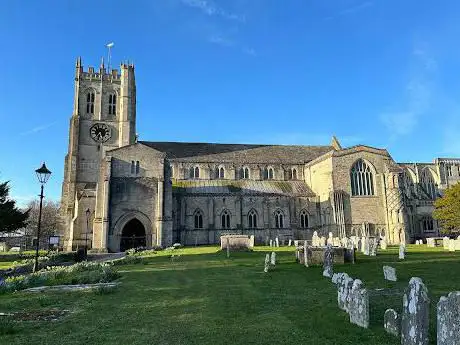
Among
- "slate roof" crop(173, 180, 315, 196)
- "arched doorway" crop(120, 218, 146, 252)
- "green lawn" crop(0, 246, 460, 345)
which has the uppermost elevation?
"slate roof" crop(173, 180, 315, 196)

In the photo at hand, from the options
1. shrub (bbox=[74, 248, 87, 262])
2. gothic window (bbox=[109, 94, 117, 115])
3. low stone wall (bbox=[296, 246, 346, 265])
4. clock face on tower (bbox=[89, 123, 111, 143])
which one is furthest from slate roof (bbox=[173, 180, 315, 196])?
low stone wall (bbox=[296, 246, 346, 265])

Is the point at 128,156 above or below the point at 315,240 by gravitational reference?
above

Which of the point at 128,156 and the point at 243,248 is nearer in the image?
the point at 243,248

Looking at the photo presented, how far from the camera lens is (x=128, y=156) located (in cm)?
4344

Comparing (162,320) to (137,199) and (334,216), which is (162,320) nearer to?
(137,199)

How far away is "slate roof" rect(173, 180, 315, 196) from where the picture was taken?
4950cm

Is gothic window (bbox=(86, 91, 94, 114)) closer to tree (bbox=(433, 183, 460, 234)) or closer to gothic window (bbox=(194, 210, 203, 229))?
gothic window (bbox=(194, 210, 203, 229))

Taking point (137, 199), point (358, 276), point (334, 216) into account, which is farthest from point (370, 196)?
point (358, 276)

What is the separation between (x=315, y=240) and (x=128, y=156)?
71.1ft

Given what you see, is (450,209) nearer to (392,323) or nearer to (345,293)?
(345,293)

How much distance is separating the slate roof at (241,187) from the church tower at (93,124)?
1093 centimetres

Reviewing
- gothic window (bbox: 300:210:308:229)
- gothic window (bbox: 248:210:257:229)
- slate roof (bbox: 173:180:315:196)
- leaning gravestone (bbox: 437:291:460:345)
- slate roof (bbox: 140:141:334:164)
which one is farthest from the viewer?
slate roof (bbox: 140:141:334:164)

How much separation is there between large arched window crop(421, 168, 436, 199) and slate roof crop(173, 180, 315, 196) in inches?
949

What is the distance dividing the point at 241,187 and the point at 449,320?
45.1 metres
